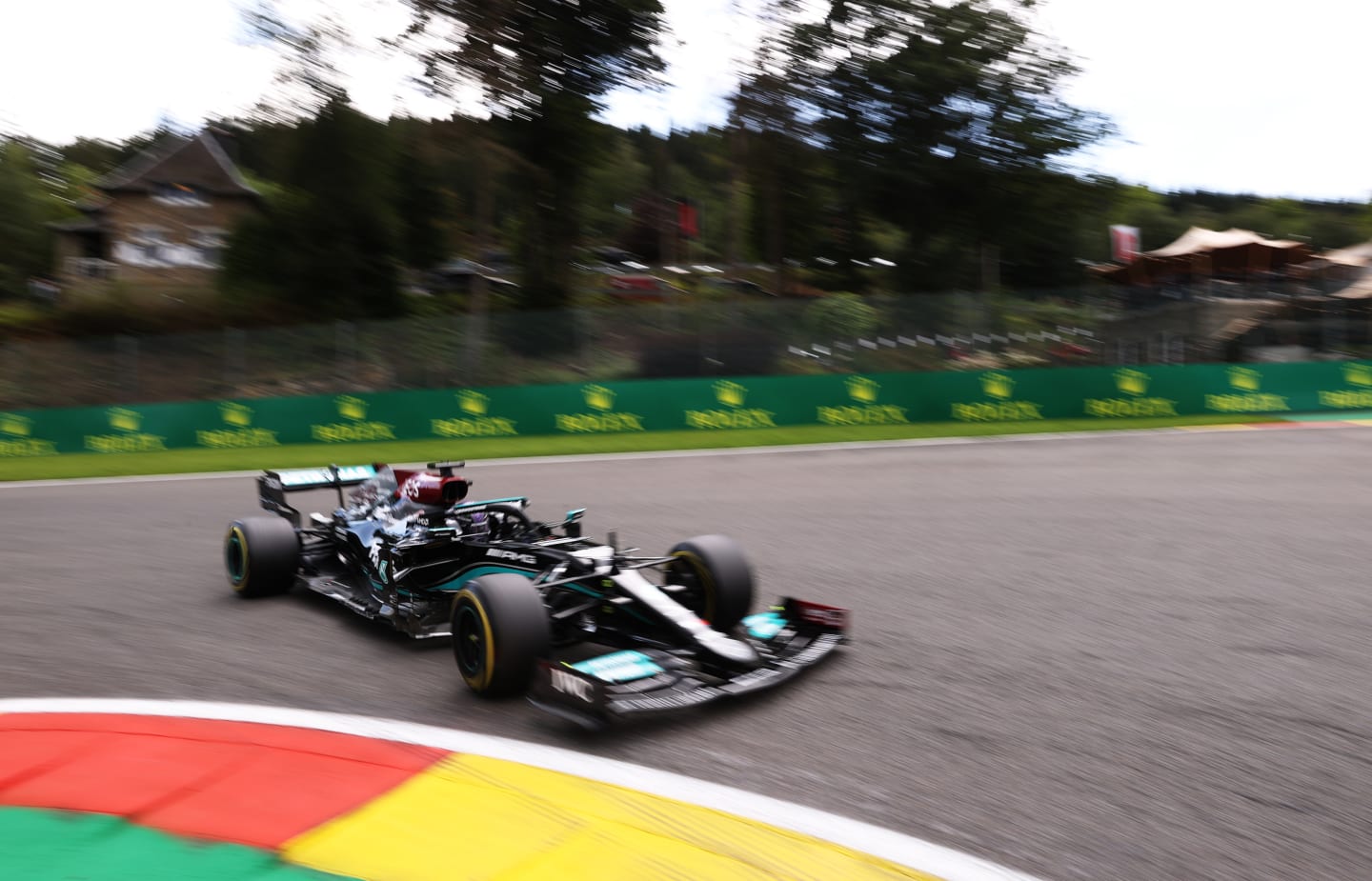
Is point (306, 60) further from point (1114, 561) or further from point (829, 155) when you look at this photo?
point (1114, 561)

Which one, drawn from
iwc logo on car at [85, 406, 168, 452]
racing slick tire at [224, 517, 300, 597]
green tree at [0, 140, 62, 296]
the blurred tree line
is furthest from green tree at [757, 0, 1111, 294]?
green tree at [0, 140, 62, 296]

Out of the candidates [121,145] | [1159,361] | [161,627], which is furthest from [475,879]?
[121,145]

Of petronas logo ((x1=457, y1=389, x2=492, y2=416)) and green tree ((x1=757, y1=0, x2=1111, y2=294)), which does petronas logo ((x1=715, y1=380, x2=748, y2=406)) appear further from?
green tree ((x1=757, y1=0, x2=1111, y2=294))

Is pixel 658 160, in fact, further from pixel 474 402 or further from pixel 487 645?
pixel 487 645

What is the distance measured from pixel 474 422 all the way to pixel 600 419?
2.32m

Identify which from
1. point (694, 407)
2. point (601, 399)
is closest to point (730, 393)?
point (694, 407)

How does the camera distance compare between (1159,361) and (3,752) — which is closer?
(3,752)

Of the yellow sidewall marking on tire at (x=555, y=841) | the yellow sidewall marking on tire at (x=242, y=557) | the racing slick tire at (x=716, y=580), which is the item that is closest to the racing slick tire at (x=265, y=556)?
A: the yellow sidewall marking on tire at (x=242, y=557)

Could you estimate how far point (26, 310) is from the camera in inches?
1428

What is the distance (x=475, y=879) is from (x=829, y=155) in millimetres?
33337

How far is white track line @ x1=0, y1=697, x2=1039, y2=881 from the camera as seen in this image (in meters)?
3.87

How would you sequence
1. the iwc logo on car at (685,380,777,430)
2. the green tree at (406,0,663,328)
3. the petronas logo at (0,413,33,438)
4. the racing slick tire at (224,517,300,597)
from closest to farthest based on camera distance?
the racing slick tire at (224,517,300,597), the petronas logo at (0,413,33,438), the iwc logo on car at (685,380,777,430), the green tree at (406,0,663,328)

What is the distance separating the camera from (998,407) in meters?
20.5

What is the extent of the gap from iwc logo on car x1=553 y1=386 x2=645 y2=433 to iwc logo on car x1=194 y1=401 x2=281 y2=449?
5356mm
